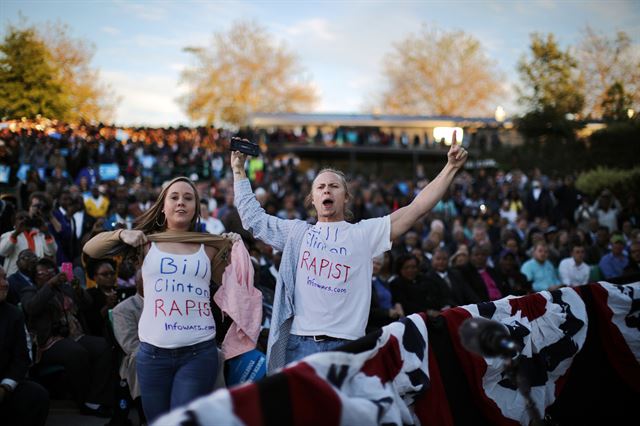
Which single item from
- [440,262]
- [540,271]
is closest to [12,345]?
[440,262]

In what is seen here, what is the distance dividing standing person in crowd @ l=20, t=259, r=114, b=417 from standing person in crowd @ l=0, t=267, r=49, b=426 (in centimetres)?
71

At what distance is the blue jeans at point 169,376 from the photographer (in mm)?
3348

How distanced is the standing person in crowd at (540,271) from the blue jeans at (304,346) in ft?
22.1

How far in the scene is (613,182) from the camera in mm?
19078

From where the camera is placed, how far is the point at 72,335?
603cm

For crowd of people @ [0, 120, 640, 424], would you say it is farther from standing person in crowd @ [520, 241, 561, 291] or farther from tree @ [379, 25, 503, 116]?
tree @ [379, 25, 503, 116]

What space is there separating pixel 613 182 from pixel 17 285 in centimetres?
1826

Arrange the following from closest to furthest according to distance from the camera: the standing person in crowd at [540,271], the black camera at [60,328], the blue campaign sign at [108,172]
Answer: the black camera at [60,328]
the standing person in crowd at [540,271]
the blue campaign sign at [108,172]

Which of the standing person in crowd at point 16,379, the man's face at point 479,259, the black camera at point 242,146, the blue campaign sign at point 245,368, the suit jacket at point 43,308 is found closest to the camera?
the blue campaign sign at point 245,368

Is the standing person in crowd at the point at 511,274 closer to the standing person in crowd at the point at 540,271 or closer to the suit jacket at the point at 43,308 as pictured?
the standing person in crowd at the point at 540,271

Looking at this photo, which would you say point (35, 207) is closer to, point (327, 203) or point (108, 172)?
point (327, 203)

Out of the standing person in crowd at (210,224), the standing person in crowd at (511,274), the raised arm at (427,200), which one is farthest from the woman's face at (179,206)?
the standing person in crowd at (511,274)

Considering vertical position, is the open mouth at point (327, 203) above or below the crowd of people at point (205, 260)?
above

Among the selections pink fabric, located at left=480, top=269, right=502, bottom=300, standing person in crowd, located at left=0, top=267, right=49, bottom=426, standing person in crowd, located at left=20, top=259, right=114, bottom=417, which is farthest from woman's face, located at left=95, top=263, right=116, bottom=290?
pink fabric, located at left=480, top=269, right=502, bottom=300
